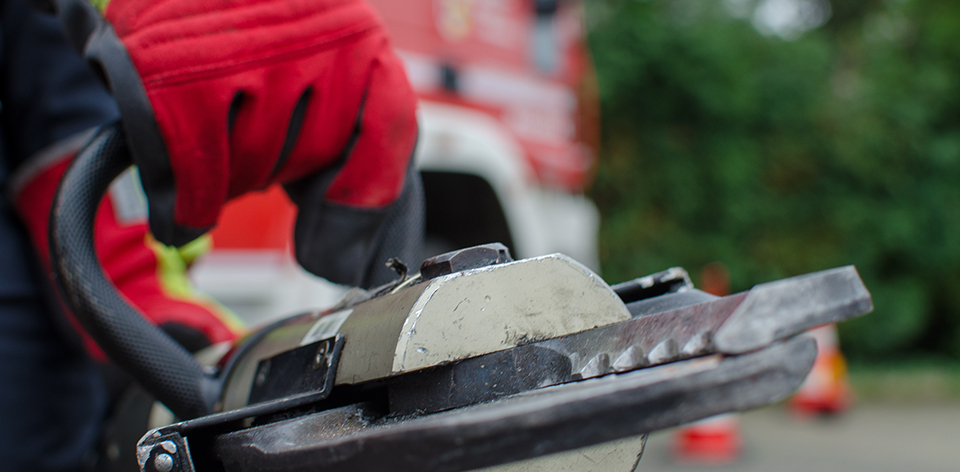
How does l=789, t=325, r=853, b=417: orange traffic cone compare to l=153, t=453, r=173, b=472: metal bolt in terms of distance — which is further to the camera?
l=789, t=325, r=853, b=417: orange traffic cone

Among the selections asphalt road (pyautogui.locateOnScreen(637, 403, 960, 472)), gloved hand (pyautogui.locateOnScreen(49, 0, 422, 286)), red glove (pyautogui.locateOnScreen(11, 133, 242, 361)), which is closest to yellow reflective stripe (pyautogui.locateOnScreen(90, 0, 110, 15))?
gloved hand (pyautogui.locateOnScreen(49, 0, 422, 286))

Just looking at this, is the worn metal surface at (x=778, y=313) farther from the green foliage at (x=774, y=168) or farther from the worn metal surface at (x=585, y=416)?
the green foliage at (x=774, y=168)

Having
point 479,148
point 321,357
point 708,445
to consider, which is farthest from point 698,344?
point 708,445

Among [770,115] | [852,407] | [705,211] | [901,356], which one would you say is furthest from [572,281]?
[901,356]

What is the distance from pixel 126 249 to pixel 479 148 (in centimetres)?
148

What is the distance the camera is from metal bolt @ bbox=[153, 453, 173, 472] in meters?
0.65

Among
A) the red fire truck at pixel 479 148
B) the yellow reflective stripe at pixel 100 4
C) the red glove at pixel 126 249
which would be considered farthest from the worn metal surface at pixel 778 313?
the red fire truck at pixel 479 148

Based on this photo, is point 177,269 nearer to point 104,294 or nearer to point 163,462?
point 104,294

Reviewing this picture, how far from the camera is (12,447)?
45.7 inches

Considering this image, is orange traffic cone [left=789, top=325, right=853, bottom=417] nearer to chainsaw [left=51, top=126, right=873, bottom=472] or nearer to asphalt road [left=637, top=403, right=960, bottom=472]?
asphalt road [left=637, top=403, right=960, bottom=472]

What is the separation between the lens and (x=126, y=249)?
131 centimetres

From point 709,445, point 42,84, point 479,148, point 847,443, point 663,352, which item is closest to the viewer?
point 663,352

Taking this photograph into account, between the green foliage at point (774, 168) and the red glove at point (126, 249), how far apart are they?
801cm

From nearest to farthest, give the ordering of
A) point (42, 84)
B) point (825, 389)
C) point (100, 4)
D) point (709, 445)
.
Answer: point (100, 4)
point (42, 84)
point (709, 445)
point (825, 389)
